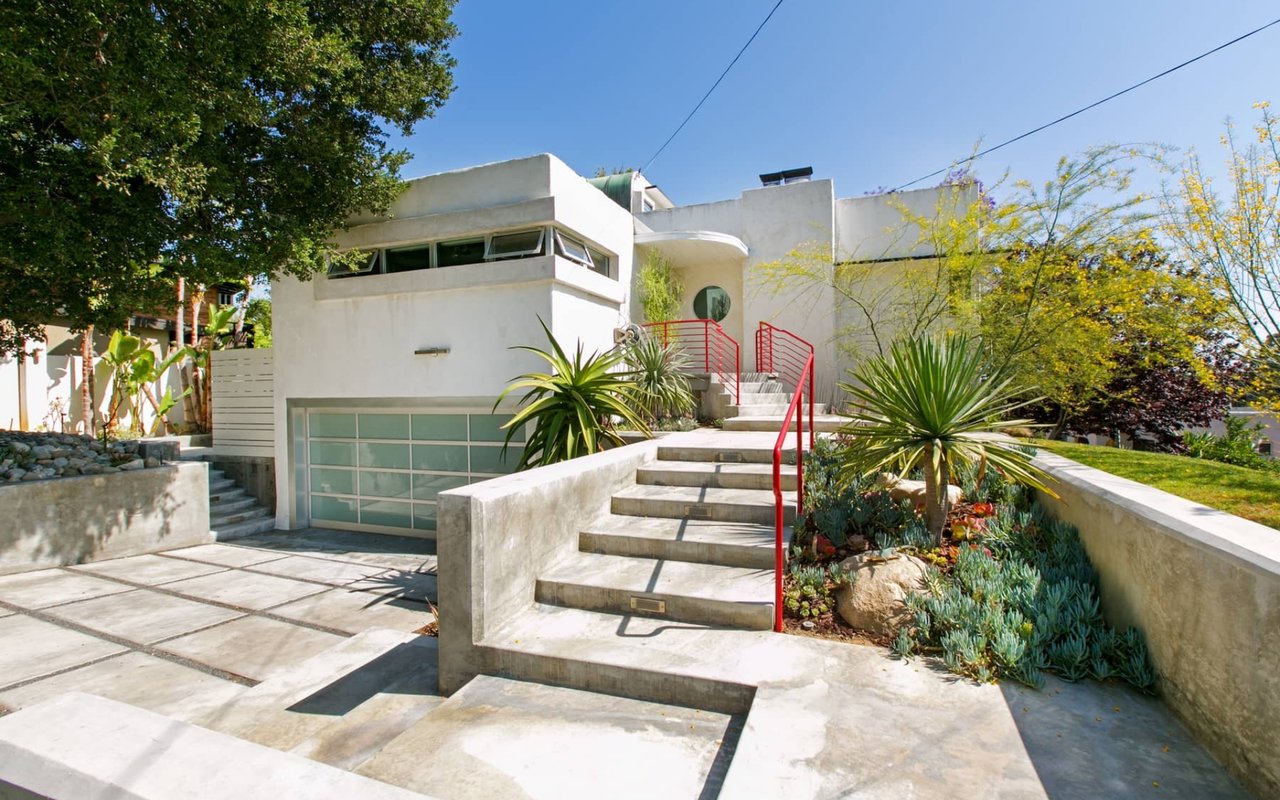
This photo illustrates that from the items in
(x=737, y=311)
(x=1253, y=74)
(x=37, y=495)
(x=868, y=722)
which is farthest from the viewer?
(x=737, y=311)

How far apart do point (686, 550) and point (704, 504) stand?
0.69 meters

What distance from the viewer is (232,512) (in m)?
10.9

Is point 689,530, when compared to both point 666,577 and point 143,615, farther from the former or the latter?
point 143,615

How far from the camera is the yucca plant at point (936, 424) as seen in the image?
4.43 meters

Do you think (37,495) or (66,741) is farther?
(37,495)

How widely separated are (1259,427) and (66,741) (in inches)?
552

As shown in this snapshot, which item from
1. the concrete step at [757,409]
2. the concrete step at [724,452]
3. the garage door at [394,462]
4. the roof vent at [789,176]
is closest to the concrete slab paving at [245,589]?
the garage door at [394,462]

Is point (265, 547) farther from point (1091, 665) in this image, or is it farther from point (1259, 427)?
point (1259, 427)

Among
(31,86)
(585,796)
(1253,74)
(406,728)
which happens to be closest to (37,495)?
(31,86)

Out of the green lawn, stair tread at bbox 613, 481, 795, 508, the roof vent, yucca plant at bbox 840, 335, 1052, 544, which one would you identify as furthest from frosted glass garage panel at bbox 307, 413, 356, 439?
the roof vent

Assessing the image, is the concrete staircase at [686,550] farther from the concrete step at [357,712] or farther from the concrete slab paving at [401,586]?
the concrete slab paving at [401,586]

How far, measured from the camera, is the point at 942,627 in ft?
11.9

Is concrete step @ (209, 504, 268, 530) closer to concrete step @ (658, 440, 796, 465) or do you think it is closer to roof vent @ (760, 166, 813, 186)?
concrete step @ (658, 440, 796, 465)

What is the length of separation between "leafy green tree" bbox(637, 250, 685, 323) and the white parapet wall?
7579 mm
